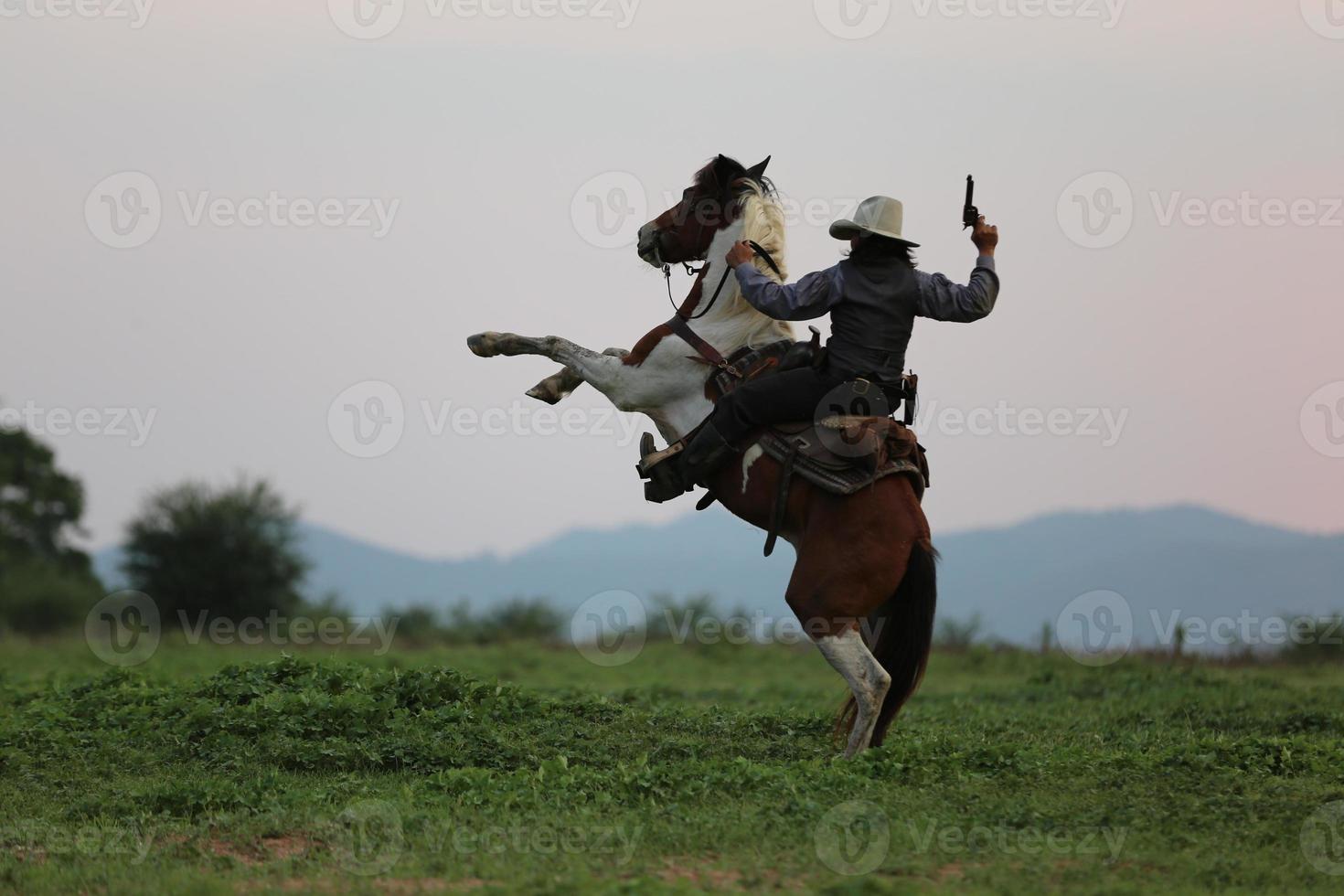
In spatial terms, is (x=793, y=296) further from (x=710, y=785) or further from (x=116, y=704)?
(x=116, y=704)

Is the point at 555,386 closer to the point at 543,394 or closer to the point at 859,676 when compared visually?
the point at 543,394

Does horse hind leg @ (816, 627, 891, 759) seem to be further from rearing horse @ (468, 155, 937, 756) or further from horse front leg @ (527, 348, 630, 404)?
horse front leg @ (527, 348, 630, 404)

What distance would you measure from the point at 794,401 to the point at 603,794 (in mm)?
2677

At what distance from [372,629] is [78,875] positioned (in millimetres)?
19798

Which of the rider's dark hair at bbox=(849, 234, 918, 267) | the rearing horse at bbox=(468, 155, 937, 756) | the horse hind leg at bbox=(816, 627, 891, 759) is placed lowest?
the horse hind leg at bbox=(816, 627, 891, 759)

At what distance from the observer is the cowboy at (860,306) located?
29.6 ft

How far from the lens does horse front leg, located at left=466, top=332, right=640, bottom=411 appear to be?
32.9ft

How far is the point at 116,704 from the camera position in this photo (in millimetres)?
11367

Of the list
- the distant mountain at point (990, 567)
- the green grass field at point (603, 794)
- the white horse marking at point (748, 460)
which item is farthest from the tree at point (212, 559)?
the white horse marking at point (748, 460)

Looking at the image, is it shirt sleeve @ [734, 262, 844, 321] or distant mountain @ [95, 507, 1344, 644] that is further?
distant mountain @ [95, 507, 1344, 644]

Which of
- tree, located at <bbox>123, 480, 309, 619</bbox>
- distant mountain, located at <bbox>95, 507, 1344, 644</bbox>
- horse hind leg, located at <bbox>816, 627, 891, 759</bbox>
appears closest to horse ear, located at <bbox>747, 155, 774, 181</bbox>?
horse hind leg, located at <bbox>816, 627, 891, 759</bbox>

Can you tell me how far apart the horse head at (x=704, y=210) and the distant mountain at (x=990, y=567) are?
24.9 ft

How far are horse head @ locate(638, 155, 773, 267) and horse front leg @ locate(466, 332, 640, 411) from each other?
889mm

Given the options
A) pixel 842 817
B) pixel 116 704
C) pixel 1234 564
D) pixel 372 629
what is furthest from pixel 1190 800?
pixel 1234 564
